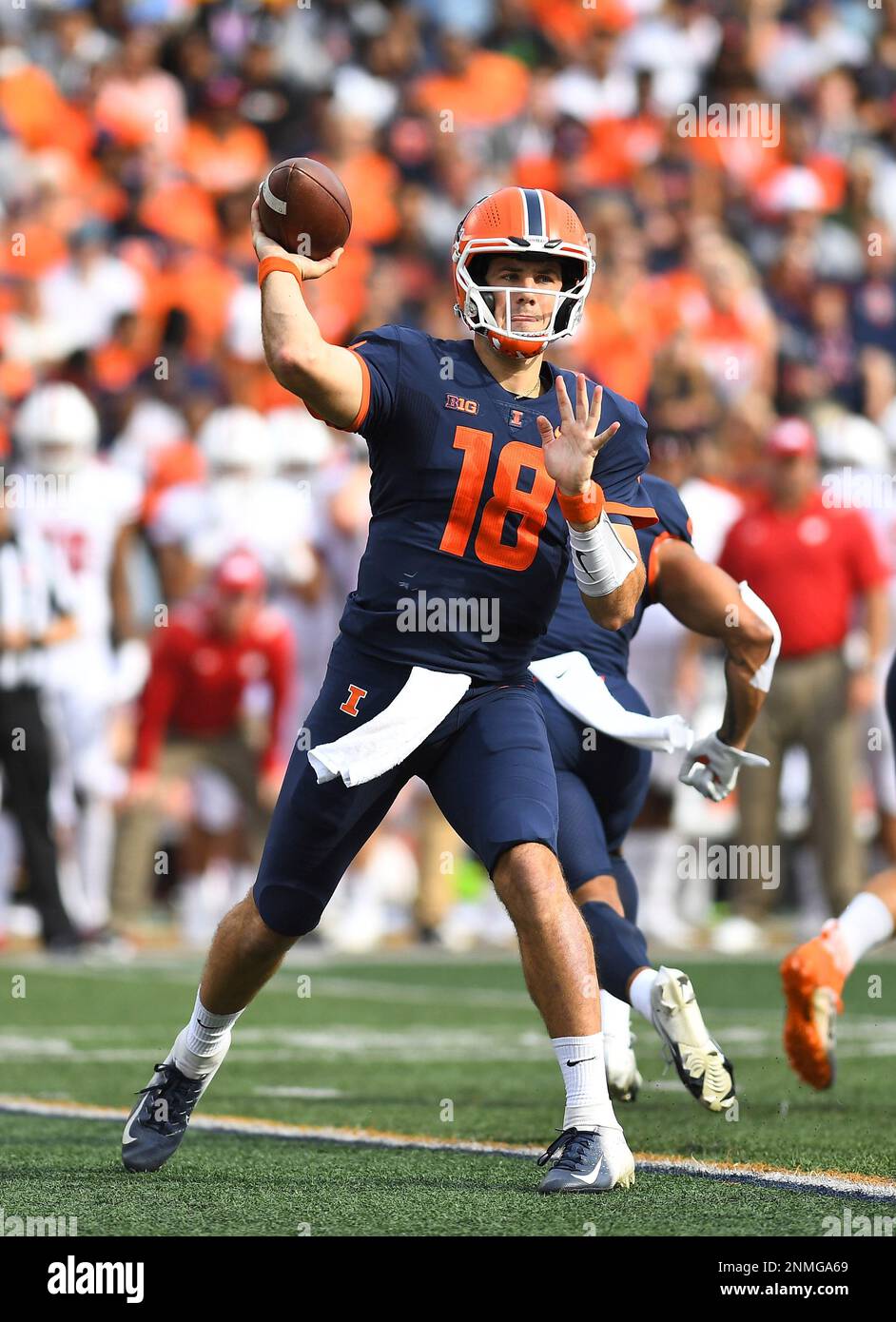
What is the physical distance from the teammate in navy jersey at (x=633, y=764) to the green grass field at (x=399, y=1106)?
21cm

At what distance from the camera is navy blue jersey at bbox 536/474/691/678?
18.7 feet

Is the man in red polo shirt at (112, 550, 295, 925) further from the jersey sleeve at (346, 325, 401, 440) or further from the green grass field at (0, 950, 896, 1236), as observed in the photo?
the jersey sleeve at (346, 325, 401, 440)

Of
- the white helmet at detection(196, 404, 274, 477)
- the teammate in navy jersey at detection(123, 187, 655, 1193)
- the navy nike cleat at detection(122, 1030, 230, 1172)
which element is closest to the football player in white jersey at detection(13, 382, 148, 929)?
the white helmet at detection(196, 404, 274, 477)

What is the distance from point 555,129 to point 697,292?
6.51 feet

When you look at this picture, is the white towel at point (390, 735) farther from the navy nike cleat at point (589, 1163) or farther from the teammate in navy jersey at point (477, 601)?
the navy nike cleat at point (589, 1163)

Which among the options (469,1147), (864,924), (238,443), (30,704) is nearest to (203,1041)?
(469,1147)

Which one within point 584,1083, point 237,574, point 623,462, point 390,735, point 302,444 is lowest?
point 584,1083

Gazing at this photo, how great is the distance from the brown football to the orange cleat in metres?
2.23

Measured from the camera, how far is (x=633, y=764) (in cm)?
586

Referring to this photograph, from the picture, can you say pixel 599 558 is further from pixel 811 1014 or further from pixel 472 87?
pixel 472 87

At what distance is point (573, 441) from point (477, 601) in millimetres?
427

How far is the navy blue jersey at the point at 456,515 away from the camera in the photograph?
4625mm

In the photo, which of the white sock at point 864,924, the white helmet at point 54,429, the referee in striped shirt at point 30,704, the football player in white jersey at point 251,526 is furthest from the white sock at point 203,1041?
the white helmet at point 54,429
